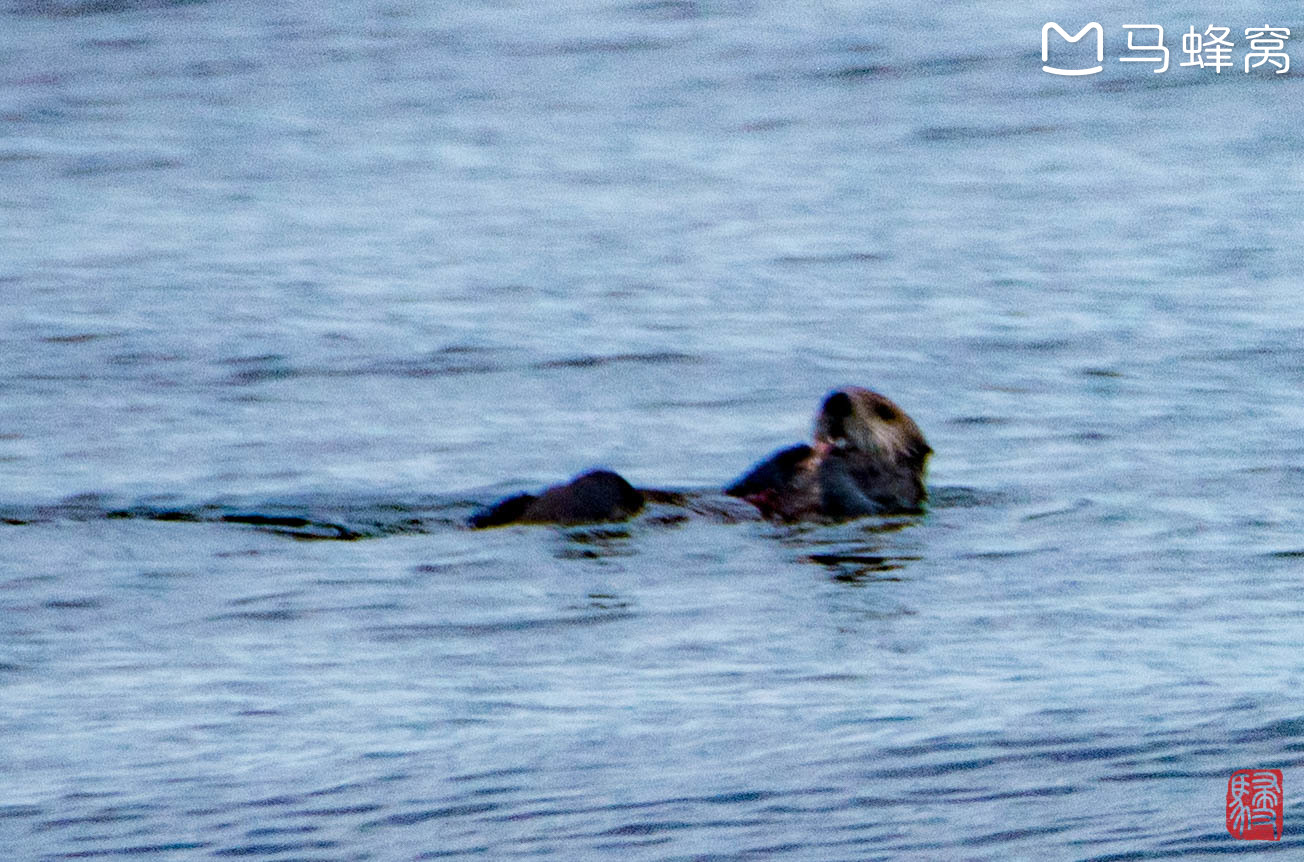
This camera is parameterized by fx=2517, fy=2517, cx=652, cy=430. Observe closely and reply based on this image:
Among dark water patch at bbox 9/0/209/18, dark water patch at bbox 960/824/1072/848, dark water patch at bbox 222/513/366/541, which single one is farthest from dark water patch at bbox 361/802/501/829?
dark water patch at bbox 9/0/209/18

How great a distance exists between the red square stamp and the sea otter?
2304 millimetres

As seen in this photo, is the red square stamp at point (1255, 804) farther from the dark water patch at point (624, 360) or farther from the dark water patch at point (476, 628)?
the dark water patch at point (624, 360)

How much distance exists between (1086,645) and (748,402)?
3190 millimetres

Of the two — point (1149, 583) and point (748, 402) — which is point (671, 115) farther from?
point (1149, 583)

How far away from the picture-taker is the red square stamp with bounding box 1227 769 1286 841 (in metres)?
3.81

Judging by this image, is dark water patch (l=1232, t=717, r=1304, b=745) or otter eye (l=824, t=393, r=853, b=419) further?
otter eye (l=824, t=393, r=853, b=419)

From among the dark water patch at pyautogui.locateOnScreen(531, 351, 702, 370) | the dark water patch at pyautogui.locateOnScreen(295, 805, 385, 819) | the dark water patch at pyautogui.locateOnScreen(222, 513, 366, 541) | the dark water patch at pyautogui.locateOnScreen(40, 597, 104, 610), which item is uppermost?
the dark water patch at pyautogui.locateOnScreen(295, 805, 385, 819)

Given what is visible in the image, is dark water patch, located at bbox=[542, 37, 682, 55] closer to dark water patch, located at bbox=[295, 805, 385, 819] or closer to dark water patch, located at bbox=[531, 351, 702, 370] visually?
dark water patch, located at bbox=[531, 351, 702, 370]

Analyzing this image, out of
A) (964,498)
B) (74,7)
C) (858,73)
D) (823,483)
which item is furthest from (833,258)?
(74,7)

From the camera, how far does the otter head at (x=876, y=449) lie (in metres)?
6.54

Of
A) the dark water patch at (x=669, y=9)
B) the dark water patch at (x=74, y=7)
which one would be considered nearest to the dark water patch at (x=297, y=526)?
the dark water patch at (x=669, y=9)

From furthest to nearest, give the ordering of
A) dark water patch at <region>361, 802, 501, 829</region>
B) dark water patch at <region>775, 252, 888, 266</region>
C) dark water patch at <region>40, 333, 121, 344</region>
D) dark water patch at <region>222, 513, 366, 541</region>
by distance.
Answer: dark water patch at <region>775, 252, 888, 266</region> < dark water patch at <region>40, 333, 121, 344</region> < dark water patch at <region>222, 513, 366, 541</region> < dark water patch at <region>361, 802, 501, 829</region>

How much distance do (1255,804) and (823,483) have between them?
8.51 ft

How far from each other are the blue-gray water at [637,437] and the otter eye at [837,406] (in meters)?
0.34
